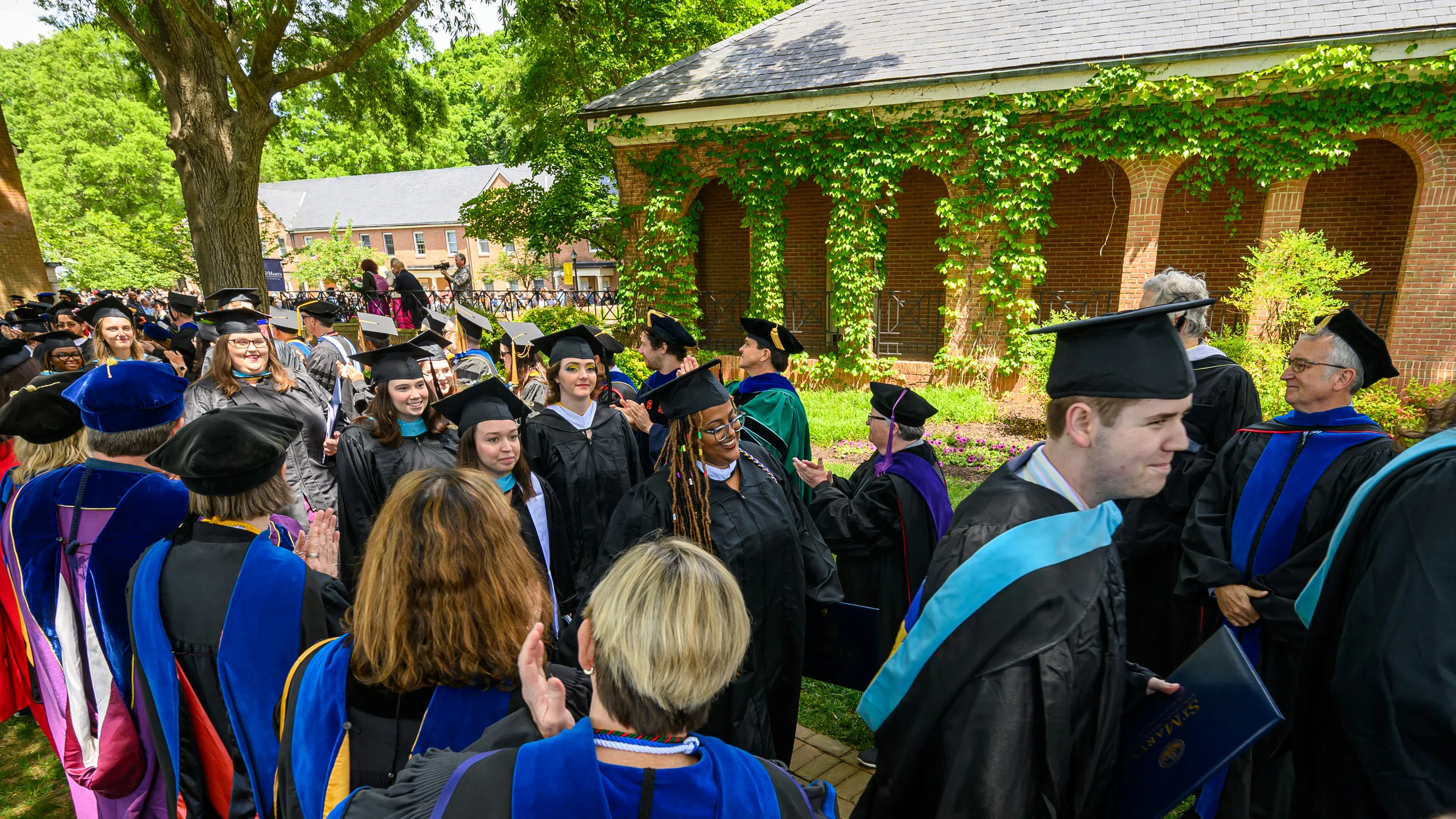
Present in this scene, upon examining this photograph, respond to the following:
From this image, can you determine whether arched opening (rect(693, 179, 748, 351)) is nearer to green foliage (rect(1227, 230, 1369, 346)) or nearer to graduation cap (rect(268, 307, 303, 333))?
graduation cap (rect(268, 307, 303, 333))

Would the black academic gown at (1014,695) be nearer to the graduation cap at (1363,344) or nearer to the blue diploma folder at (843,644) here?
the blue diploma folder at (843,644)

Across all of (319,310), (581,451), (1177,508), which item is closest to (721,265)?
(319,310)

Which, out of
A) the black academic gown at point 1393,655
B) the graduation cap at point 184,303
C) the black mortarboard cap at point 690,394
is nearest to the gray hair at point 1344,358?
the black academic gown at point 1393,655

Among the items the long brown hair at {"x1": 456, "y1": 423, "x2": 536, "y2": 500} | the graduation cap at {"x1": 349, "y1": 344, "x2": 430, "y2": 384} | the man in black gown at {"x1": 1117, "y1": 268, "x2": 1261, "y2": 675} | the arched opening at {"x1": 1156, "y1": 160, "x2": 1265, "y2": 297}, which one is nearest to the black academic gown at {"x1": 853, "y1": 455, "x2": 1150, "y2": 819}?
the man in black gown at {"x1": 1117, "y1": 268, "x2": 1261, "y2": 675}

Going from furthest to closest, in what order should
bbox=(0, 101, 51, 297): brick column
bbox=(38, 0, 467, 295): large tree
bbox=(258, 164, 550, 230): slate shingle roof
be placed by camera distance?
bbox=(258, 164, 550, 230): slate shingle roof < bbox=(0, 101, 51, 297): brick column < bbox=(38, 0, 467, 295): large tree

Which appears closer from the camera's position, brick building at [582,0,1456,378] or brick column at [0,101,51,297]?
brick building at [582,0,1456,378]

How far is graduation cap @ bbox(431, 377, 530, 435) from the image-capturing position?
11.9 feet

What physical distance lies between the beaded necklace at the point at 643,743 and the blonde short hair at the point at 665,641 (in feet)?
0.05

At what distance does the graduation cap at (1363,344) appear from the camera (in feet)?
9.80

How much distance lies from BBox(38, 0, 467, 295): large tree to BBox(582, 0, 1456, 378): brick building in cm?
436

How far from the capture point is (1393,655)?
171 centimetres

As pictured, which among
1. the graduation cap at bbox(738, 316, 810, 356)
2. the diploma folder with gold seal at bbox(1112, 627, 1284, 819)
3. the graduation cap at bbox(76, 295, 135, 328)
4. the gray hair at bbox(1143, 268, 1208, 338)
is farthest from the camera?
the graduation cap at bbox(76, 295, 135, 328)

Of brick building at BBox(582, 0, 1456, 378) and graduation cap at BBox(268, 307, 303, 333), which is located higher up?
brick building at BBox(582, 0, 1456, 378)

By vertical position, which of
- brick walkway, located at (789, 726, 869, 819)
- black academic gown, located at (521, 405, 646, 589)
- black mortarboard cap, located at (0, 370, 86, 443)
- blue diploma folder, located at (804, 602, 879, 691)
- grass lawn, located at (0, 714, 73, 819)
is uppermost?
black mortarboard cap, located at (0, 370, 86, 443)
